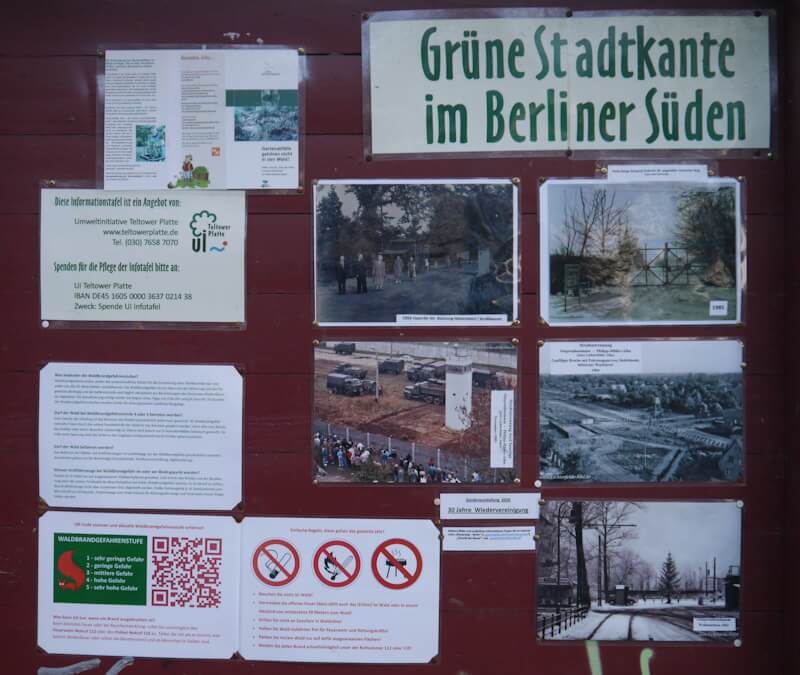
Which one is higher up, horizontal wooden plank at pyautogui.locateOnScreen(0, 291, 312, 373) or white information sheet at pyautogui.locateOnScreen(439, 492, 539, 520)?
horizontal wooden plank at pyautogui.locateOnScreen(0, 291, 312, 373)

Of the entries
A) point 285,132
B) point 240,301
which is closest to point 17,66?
point 285,132

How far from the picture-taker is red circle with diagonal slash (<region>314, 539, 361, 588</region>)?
1956mm

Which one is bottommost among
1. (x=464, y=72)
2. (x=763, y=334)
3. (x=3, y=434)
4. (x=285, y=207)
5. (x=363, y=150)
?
(x=3, y=434)

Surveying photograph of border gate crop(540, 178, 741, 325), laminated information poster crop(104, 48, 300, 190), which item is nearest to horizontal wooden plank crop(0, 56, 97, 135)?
laminated information poster crop(104, 48, 300, 190)

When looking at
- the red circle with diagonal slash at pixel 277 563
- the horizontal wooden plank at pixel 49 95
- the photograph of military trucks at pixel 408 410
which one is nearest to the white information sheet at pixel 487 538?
the photograph of military trucks at pixel 408 410

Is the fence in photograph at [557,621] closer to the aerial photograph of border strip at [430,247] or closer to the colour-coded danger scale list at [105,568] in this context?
the aerial photograph of border strip at [430,247]

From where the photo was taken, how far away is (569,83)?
192 centimetres

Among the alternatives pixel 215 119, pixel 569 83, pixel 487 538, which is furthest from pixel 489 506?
Answer: pixel 215 119

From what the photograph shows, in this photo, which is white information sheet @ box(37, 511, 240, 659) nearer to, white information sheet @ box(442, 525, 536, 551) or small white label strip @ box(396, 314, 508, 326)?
white information sheet @ box(442, 525, 536, 551)

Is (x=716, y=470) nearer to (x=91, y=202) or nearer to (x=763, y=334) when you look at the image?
(x=763, y=334)

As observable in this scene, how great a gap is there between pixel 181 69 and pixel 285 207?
519 millimetres

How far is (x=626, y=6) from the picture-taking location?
1915mm

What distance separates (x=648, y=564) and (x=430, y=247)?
1168 mm

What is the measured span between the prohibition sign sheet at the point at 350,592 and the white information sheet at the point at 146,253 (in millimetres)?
706
